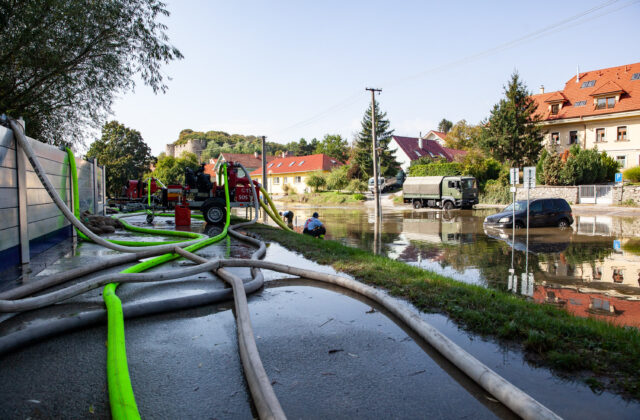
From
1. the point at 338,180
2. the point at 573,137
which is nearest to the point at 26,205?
the point at 338,180

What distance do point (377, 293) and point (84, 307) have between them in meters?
3.53

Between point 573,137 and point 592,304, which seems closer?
point 592,304

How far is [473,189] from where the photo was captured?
103 ft

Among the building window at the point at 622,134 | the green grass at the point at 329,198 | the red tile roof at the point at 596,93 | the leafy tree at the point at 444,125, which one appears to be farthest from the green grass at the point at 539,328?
the leafy tree at the point at 444,125

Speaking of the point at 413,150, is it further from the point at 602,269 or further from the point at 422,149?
the point at 602,269

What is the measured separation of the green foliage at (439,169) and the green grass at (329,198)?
634cm

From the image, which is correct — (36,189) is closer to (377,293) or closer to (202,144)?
(377,293)

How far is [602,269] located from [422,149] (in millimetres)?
51992

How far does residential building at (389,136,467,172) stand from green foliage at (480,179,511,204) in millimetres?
14664

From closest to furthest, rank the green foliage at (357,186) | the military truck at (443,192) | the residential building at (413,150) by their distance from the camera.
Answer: the military truck at (443,192), the green foliage at (357,186), the residential building at (413,150)

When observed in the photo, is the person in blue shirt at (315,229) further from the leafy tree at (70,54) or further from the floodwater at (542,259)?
the leafy tree at (70,54)

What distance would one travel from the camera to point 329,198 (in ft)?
148

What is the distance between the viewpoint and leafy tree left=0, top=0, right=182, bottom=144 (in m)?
9.41

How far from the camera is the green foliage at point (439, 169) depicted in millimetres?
38812
